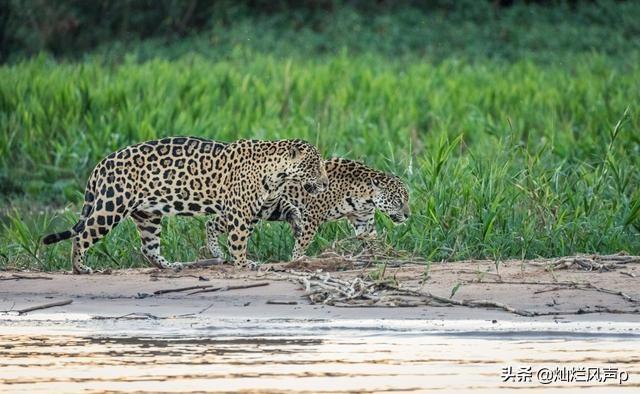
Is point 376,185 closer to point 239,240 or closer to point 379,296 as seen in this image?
point 239,240

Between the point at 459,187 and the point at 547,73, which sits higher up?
the point at 459,187

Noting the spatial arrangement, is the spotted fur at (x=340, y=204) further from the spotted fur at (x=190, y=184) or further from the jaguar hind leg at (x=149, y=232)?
the jaguar hind leg at (x=149, y=232)

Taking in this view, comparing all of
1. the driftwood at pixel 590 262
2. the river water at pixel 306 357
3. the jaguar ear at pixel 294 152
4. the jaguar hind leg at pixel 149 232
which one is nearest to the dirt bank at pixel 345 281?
the driftwood at pixel 590 262

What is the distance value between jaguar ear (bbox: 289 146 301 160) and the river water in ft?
5.84

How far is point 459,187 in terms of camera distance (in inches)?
386

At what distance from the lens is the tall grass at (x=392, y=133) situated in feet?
31.0

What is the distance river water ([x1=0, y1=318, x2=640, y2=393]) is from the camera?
6.32m

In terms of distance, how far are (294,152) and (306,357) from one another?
8.65ft

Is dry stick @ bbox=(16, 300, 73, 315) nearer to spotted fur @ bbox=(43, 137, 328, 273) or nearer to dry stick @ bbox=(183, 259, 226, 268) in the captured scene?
spotted fur @ bbox=(43, 137, 328, 273)

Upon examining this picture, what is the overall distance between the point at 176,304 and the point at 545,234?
2336 mm

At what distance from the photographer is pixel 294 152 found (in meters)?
9.30

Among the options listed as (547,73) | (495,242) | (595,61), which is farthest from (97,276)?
(595,61)

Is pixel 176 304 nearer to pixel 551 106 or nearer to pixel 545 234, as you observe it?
pixel 545 234

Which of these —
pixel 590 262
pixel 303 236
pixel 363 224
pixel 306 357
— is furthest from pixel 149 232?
pixel 306 357
